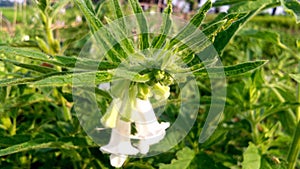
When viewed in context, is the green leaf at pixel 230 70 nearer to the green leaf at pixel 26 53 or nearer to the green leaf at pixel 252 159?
the green leaf at pixel 26 53

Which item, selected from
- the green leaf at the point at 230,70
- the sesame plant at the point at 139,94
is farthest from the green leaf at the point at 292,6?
the green leaf at the point at 230,70

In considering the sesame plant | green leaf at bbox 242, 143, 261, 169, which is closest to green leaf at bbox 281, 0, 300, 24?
the sesame plant

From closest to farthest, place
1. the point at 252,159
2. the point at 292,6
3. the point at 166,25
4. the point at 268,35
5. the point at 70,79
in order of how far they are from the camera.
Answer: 1. the point at 70,79
2. the point at 166,25
3. the point at 292,6
4. the point at 252,159
5. the point at 268,35

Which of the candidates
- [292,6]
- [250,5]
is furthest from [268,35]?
[292,6]

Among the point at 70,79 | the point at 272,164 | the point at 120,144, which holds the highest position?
the point at 70,79

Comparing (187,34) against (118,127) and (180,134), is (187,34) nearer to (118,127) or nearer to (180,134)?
(118,127)

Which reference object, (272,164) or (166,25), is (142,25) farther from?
(272,164)

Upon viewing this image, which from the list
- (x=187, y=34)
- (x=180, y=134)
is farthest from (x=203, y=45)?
(x=180, y=134)
